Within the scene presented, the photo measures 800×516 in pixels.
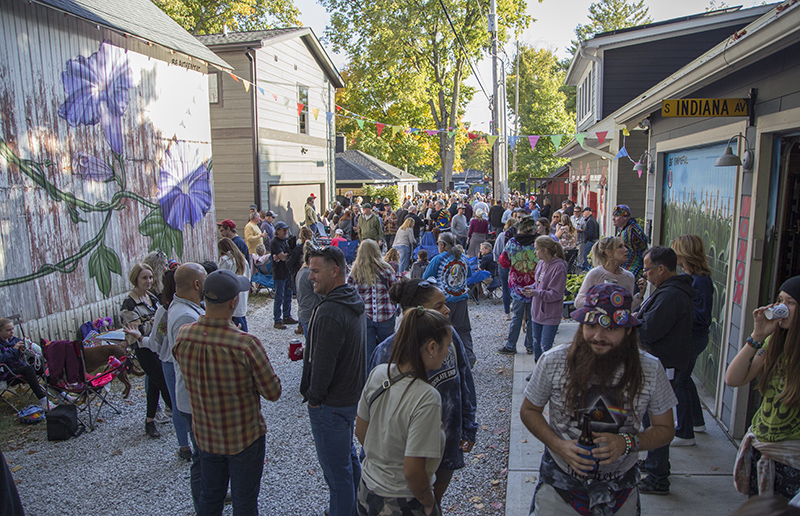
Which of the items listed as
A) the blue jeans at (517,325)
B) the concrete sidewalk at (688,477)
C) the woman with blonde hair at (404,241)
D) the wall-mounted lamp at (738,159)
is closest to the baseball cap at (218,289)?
the concrete sidewalk at (688,477)

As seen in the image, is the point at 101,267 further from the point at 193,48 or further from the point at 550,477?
the point at 550,477

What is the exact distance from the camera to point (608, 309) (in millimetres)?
2307

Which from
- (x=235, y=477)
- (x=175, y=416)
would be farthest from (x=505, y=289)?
(x=235, y=477)

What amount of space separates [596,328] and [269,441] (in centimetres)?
406

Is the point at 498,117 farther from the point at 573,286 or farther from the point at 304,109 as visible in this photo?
the point at 573,286

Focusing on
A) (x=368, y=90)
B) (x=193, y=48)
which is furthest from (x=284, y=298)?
(x=368, y=90)

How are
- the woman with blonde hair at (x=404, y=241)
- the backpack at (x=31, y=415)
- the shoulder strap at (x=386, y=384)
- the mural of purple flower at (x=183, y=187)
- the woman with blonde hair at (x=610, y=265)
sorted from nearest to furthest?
the shoulder strap at (x=386, y=384) < the woman with blonde hair at (x=610, y=265) < the backpack at (x=31, y=415) < the mural of purple flower at (x=183, y=187) < the woman with blonde hair at (x=404, y=241)

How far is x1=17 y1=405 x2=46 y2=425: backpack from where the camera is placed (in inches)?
233

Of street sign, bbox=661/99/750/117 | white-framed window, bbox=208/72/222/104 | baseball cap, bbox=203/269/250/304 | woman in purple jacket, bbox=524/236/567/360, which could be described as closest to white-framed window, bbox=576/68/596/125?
white-framed window, bbox=208/72/222/104

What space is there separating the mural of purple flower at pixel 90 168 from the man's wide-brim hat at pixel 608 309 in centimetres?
837

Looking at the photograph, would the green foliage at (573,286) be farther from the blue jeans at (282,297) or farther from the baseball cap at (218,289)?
the baseball cap at (218,289)

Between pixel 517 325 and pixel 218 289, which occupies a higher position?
pixel 218 289

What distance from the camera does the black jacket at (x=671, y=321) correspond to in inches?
153

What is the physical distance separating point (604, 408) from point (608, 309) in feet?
1.44
